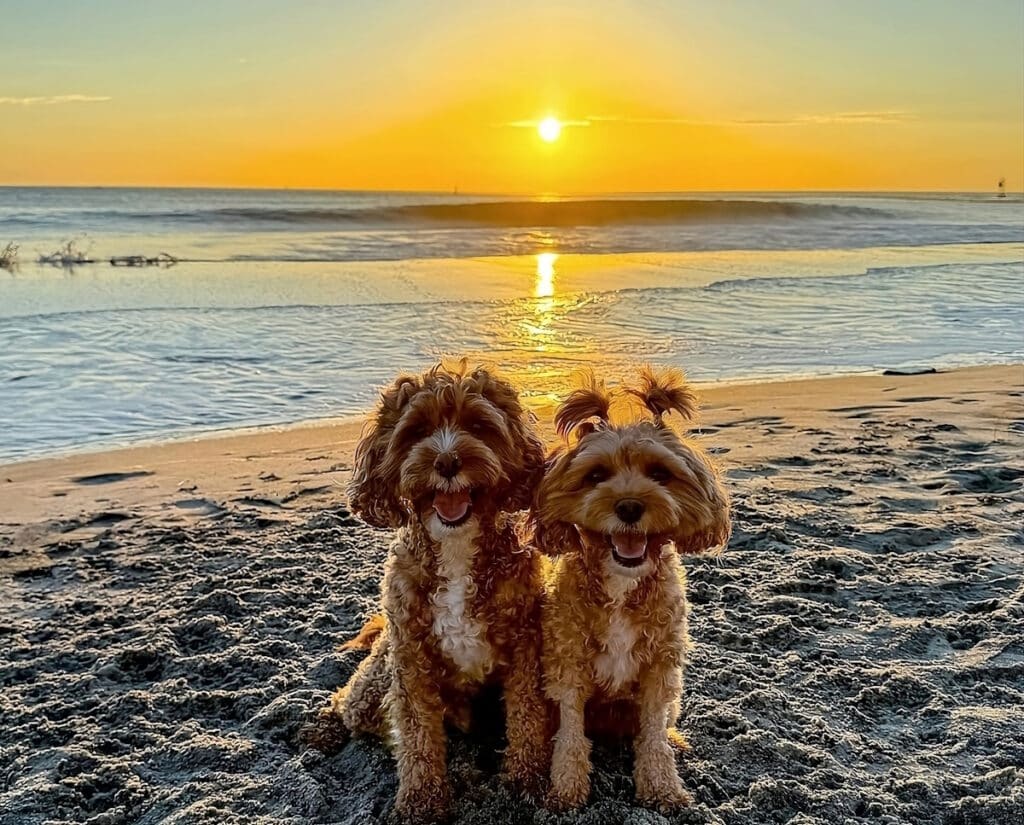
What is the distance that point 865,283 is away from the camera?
20938 mm

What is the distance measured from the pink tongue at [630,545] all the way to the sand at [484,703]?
1.06m

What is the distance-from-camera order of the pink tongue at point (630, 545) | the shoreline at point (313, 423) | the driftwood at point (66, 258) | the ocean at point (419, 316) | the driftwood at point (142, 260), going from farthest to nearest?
the driftwood at point (142, 260) < the driftwood at point (66, 258) < the ocean at point (419, 316) < the shoreline at point (313, 423) < the pink tongue at point (630, 545)

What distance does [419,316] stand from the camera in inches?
627

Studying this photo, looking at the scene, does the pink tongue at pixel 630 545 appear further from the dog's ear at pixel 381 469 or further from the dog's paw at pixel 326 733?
the dog's paw at pixel 326 733

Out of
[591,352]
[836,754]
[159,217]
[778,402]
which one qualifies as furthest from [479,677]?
[159,217]

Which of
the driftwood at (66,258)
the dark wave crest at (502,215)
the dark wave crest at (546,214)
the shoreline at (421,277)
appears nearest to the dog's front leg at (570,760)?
the shoreline at (421,277)

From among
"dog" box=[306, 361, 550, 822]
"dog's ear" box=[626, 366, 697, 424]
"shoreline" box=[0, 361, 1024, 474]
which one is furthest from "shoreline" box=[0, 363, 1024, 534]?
"dog" box=[306, 361, 550, 822]

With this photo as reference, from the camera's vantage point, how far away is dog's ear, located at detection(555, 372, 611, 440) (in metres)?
3.67

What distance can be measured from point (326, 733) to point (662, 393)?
2184mm

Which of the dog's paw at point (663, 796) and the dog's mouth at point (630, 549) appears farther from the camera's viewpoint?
the dog's paw at point (663, 796)

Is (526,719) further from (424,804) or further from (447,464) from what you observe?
(447,464)

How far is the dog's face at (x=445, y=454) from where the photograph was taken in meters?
3.49

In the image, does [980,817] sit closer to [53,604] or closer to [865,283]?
[53,604]

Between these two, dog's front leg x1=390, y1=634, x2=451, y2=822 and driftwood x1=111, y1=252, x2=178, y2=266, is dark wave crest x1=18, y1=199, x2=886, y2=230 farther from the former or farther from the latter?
dog's front leg x1=390, y1=634, x2=451, y2=822
